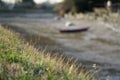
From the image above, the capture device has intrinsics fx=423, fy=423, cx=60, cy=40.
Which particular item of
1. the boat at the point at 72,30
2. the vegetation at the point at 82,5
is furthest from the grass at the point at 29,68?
the vegetation at the point at 82,5

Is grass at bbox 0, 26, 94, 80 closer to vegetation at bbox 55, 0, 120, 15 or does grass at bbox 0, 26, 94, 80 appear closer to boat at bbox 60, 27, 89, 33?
boat at bbox 60, 27, 89, 33

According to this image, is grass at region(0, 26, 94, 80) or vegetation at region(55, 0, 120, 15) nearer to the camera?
grass at region(0, 26, 94, 80)

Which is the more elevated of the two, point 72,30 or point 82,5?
point 72,30

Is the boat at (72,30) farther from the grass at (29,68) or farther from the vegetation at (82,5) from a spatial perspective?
the grass at (29,68)

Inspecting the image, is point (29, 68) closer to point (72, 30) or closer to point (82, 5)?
point (72, 30)


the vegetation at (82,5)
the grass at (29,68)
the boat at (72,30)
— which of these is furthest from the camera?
the vegetation at (82,5)

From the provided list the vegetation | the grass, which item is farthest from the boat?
the grass

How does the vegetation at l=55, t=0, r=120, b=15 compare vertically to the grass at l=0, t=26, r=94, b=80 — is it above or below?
→ below

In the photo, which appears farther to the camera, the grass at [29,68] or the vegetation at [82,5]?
the vegetation at [82,5]

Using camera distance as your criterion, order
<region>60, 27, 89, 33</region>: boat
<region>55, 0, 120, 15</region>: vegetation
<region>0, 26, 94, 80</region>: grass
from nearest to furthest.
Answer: <region>0, 26, 94, 80</region>: grass
<region>60, 27, 89, 33</region>: boat
<region>55, 0, 120, 15</region>: vegetation

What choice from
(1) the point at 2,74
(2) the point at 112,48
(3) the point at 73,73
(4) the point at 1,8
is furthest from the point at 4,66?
(4) the point at 1,8

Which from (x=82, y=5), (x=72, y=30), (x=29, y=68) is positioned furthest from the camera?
(x=82, y=5)

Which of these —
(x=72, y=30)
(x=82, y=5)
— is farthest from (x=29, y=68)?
(x=82, y=5)

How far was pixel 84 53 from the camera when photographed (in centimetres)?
2816
